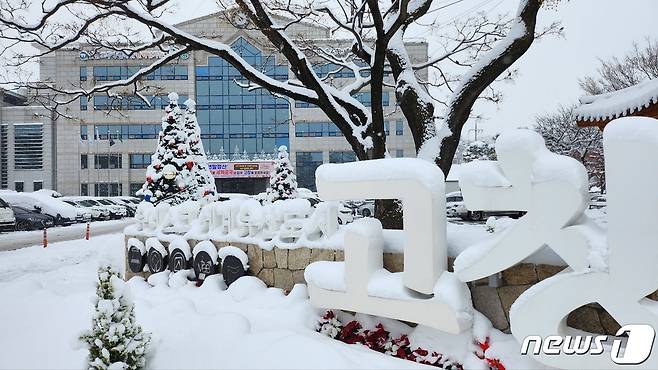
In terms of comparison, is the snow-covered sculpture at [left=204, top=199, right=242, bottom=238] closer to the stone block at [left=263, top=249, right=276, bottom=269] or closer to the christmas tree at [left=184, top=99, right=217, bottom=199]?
the stone block at [left=263, top=249, right=276, bottom=269]

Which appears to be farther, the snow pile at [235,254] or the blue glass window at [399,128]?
the blue glass window at [399,128]

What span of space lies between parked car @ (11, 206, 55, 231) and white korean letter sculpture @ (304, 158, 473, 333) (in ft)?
68.7

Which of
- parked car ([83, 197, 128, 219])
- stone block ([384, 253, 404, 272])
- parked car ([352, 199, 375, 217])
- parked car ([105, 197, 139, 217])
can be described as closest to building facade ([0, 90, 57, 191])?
parked car ([105, 197, 139, 217])

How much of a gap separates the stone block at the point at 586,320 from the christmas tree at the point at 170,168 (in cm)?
1119

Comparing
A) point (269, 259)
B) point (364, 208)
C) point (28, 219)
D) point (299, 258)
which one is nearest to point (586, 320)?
point (299, 258)

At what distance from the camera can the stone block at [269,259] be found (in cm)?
657

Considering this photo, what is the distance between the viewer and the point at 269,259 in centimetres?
662

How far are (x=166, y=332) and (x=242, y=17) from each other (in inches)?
266

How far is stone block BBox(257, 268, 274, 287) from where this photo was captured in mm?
6609

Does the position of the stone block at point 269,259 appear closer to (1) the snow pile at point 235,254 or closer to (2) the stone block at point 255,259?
(2) the stone block at point 255,259

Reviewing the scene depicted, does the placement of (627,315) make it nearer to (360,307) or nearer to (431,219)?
(431,219)

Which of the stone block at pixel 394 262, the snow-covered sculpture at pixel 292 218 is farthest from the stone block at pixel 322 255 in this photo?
the stone block at pixel 394 262

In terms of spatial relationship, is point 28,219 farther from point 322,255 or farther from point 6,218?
point 322,255

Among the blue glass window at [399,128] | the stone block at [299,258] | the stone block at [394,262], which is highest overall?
the blue glass window at [399,128]
